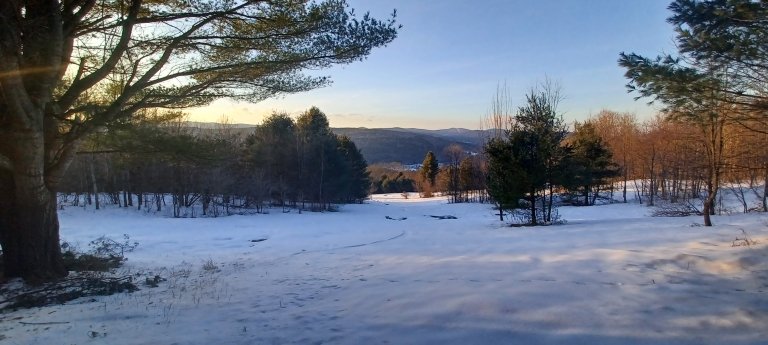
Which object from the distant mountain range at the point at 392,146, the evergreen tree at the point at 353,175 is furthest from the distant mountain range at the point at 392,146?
the evergreen tree at the point at 353,175

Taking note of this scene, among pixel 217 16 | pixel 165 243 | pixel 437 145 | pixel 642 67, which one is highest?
pixel 437 145

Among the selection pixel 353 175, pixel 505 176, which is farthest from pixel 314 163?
A: pixel 505 176

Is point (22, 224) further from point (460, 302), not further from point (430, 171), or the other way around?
point (430, 171)

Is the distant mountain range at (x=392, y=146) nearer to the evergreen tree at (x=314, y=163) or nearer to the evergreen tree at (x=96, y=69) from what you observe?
the evergreen tree at (x=314, y=163)

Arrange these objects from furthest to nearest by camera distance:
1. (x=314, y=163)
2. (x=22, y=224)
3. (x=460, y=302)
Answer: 1. (x=314, y=163)
2. (x=22, y=224)
3. (x=460, y=302)

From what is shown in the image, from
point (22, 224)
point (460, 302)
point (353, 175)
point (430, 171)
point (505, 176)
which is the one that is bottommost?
point (460, 302)

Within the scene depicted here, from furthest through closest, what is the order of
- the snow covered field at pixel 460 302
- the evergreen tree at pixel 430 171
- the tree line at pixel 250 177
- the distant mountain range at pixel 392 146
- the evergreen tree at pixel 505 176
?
the distant mountain range at pixel 392 146 < the evergreen tree at pixel 430 171 < the tree line at pixel 250 177 < the evergreen tree at pixel 505 176 < the snow covered field at pixel 460 302

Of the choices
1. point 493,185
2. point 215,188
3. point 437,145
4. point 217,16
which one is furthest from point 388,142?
point 217,16

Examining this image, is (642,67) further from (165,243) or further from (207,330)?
(165,243)

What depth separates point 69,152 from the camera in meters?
7.61

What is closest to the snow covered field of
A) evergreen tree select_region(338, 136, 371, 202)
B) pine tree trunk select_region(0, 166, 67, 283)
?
pine tree trunk select_region(0, 166, 67, 283)

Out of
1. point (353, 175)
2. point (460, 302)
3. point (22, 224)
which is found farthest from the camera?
point (353, 175)

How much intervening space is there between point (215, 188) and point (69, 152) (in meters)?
25.3

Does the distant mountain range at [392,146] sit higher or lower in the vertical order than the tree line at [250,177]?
higher
